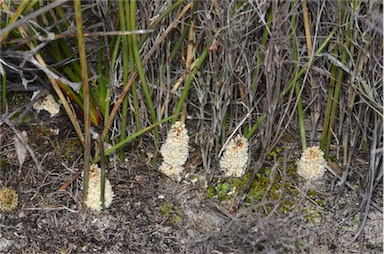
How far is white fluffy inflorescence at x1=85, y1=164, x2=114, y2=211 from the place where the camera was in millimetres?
1575

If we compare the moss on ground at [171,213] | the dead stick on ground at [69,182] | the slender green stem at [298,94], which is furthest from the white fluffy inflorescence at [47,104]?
the slender green stem at [298,94]

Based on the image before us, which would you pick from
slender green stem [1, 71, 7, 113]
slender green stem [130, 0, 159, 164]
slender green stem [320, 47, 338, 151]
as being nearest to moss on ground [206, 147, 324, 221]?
slender green stem [320, 47, 338, 151]

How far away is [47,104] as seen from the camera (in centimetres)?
171

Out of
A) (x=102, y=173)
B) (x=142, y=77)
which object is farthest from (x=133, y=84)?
(x=102, y=173)

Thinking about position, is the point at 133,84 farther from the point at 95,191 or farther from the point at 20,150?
the point at 20,150

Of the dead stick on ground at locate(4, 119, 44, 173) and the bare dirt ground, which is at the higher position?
the dead stick on ground at locate(4, 119, 44, 173)

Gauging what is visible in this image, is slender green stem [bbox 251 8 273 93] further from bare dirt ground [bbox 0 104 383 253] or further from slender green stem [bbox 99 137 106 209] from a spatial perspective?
slender green stem [bbox 99 137 106 209]

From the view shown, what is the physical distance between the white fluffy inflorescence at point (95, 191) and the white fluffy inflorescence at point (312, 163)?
1.78ft

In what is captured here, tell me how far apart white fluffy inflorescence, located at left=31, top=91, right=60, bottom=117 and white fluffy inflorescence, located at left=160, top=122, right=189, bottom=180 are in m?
0.35

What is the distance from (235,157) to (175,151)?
0.55 ft

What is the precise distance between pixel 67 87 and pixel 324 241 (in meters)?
0.80

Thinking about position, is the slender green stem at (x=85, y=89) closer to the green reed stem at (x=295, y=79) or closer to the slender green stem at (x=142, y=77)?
the slender green stem at (x=142, y=77)

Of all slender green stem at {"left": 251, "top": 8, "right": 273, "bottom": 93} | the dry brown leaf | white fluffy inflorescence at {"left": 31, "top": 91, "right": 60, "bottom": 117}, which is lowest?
the dry brown leaf

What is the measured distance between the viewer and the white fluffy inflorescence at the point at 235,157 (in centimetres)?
160
